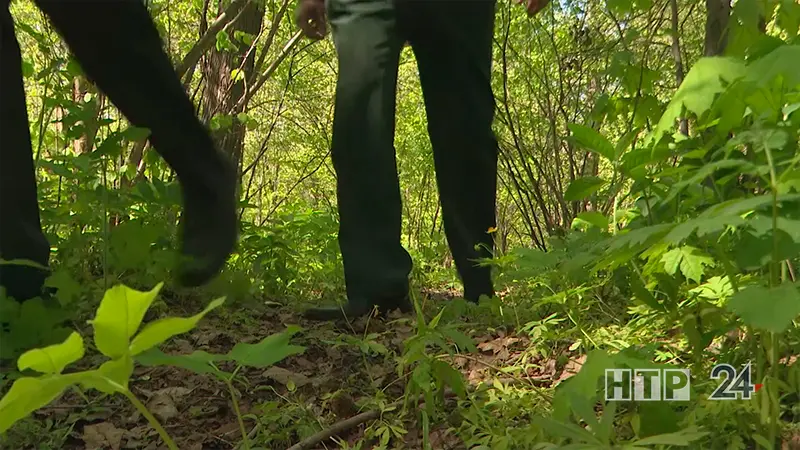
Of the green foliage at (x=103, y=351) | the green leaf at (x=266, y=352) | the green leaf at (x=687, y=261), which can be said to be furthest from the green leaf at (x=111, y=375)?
the green leaf at (x=687, y=261)

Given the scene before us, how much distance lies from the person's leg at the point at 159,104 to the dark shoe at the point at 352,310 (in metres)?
0.42

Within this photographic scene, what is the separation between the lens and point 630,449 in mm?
609

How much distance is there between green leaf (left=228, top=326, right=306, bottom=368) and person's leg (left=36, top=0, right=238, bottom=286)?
2.65 ft

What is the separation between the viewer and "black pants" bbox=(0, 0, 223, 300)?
4.32 feet

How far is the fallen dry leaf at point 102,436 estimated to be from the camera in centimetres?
100

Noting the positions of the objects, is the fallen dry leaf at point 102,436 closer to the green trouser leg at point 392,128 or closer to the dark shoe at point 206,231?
the dark shoe at point 206,231

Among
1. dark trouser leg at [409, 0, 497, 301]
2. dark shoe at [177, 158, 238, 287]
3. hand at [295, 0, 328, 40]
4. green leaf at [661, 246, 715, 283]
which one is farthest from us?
hand at [295, 0, 328, 40]

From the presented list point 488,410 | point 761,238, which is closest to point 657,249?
point 761,238

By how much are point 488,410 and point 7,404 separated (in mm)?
713

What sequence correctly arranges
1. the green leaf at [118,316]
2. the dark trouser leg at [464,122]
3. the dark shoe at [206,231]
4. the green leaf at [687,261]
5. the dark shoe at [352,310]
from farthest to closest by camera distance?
the dark trouser leg at [464,122], the dark shoe at [352,310], the dark shoe at [206,231], the green leaf at [687,261], the green leaf at [118,316]

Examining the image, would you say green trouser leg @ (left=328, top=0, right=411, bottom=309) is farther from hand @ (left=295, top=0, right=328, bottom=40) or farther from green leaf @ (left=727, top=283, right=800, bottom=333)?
green leaf @ (left=727, top=283, right=800, bottom=333)

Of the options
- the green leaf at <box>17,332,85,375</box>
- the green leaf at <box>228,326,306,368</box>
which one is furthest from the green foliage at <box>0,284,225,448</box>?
the green leaf at <box>228,326,306,368</box>

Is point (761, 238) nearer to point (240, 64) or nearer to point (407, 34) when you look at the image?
point (407, 34)

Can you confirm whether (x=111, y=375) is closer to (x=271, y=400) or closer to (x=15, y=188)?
(x=271, y=400)
